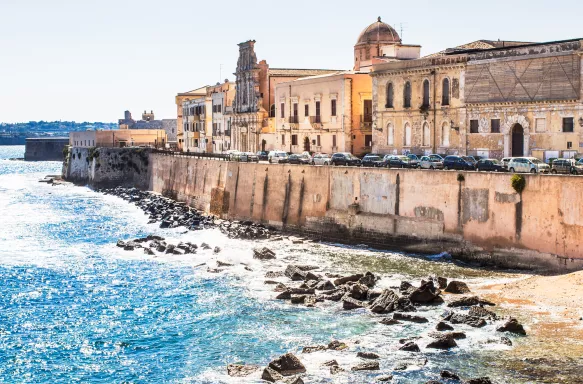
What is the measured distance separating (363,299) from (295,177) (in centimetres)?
2014

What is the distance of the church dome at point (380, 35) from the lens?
225 feet

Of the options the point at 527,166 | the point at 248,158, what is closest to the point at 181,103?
the point at 248,158

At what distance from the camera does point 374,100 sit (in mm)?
57219

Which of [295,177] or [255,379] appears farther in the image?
[295,177]

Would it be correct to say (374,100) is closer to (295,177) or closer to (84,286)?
(295,177)

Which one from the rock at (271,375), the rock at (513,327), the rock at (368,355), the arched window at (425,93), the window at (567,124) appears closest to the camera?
the rock at (271,375)

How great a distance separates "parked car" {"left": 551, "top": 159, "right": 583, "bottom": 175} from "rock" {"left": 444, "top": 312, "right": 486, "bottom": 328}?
445 inches

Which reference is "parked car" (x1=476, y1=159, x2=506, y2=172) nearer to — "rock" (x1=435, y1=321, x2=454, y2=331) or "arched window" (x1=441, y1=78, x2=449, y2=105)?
"arched window" (x1=441, y1=78, x2=449, y2=105)

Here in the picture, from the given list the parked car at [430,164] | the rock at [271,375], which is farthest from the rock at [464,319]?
the parked car at [430,164]

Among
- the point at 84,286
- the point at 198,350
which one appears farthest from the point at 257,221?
the point at 198,350

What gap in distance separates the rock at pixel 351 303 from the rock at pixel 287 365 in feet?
22.8

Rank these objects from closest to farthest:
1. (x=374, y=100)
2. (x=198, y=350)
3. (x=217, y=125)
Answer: (x=198, y=350) < (x=374, y=100) < (x=217, y=125)

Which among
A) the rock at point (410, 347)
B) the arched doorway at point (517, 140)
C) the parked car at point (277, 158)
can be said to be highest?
the arched doorway at point (517, 140)

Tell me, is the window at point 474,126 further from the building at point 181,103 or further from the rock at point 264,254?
the building at point 181,103
